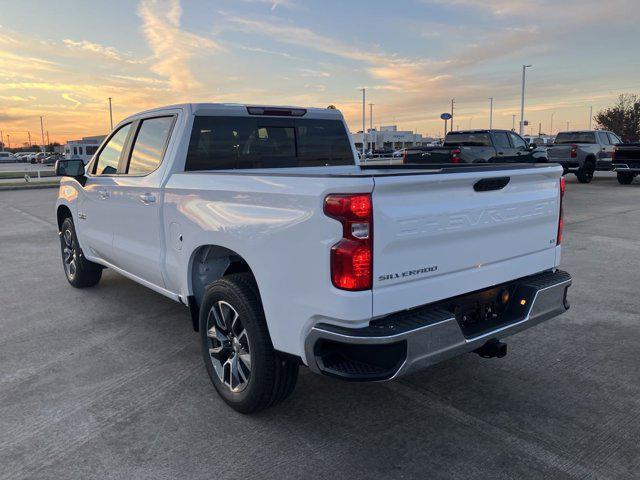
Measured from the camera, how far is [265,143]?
4.72 metres

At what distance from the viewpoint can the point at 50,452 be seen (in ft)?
10.1

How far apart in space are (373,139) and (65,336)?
96024 millimetres

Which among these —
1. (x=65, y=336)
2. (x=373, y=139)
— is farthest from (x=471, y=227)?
(x=373, y=139)

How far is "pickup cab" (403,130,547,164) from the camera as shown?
54.2ft

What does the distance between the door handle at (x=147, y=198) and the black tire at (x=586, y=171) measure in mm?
20175

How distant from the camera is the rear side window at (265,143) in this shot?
437 centimetres

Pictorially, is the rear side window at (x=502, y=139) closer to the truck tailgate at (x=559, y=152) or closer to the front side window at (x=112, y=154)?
the truck tailgate at (x=559, y=152)

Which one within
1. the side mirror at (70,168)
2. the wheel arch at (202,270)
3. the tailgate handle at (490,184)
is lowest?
the wheel arch at (202,270)

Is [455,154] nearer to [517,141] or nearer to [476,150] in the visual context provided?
[476,150]

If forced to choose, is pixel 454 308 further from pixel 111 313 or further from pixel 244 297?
pixel 111 313

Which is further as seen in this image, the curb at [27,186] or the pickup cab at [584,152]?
the curb at [27,186]

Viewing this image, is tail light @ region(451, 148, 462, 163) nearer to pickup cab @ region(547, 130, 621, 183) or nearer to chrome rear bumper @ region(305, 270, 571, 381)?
pickup cab @ region(547, 130, 621, 183)

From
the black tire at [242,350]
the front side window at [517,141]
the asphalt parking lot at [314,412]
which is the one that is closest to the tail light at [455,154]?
the front side window at [517,141]

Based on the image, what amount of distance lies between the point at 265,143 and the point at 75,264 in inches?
126
